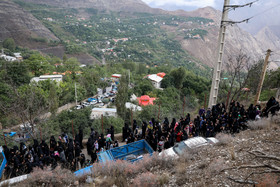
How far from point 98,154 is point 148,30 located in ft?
438

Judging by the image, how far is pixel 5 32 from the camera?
7456cm

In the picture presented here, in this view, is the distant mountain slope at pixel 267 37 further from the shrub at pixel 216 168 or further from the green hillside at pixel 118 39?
the shrub at pixel 216 168

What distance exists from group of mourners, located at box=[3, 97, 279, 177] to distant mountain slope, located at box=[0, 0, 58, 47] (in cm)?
8042

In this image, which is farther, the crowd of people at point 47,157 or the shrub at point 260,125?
the shrub at point 260,125

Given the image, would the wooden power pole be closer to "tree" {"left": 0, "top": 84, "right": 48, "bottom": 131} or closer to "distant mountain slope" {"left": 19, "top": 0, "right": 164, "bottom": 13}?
"tree" {"left": 0, "top": 84, "right": 48, "bottom": 131}

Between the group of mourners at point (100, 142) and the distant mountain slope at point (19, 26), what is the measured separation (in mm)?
80416

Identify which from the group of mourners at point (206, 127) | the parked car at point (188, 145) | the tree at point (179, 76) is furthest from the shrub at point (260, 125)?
the tree at point (179, 76)

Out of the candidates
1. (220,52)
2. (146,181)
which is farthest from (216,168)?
(220,52)

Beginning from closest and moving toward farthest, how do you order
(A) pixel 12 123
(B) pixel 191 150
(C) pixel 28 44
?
(B) pixel 191 150 < (A) pixel 12 123 < (C) pixel 28 44

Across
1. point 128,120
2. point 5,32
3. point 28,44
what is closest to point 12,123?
point 128,120

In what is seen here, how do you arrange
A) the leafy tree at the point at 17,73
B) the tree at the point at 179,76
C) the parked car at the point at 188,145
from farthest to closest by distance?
the tree at the point at 179,76 → the leafy tree at the point at 17,73 → the parked car at the point at 188,145

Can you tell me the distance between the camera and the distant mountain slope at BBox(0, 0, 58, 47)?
245 feet

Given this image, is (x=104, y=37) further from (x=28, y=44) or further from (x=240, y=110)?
(x=240, y=110)

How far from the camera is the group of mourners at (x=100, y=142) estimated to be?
6.94m
